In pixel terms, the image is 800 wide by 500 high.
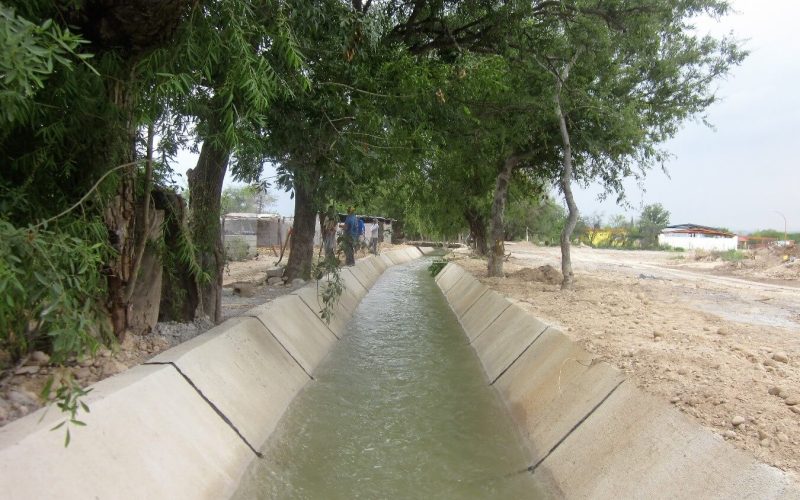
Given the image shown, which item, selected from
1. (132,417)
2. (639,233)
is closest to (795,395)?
(132,417)

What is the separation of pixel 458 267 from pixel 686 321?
13309 mm

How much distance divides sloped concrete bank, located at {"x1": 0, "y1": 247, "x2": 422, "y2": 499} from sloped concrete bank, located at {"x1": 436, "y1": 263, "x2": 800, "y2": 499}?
296 cm

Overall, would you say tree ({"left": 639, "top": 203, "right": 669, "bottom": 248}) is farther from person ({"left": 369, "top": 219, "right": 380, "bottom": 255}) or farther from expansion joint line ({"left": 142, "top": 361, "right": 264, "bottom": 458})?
expansion joint line ({"left": 142, "top": 361, "right": 264, "bottom": 458})

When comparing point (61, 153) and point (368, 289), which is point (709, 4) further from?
point (368, 289)

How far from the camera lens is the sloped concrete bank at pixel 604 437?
3.39 m

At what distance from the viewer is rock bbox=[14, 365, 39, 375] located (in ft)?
13.5

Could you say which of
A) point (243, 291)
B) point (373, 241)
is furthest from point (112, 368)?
point (373, 241)

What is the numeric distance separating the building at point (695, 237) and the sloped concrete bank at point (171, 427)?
4931 centimetres

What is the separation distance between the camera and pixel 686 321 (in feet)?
25.8

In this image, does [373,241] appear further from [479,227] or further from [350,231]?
[350,231]

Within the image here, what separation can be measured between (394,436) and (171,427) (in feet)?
8.41

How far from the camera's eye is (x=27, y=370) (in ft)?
13.6

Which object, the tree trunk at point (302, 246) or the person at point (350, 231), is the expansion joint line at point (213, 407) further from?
the tree trunk at point (302, 246)

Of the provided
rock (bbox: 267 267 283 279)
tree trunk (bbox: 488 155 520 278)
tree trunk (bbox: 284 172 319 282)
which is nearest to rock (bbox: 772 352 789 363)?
tree trunk (bbox: 488 155 520 278)
